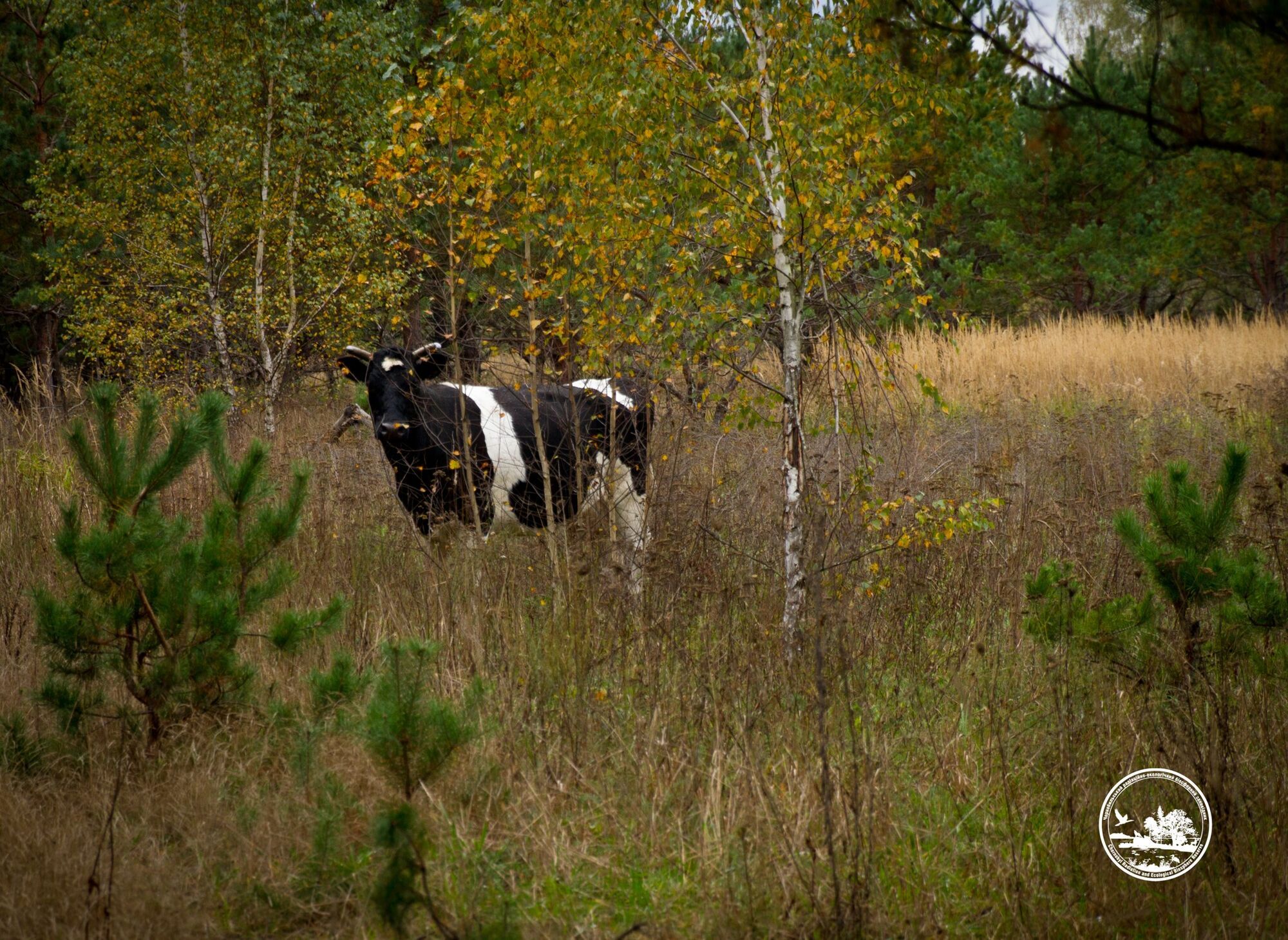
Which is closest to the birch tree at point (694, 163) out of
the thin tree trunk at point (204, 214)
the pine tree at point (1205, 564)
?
the pine tree at point (1205, 564)

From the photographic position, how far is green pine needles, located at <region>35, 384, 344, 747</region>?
344 cm

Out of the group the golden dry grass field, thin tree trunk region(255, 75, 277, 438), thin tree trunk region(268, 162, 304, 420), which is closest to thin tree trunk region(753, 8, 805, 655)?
the golden dry grass field

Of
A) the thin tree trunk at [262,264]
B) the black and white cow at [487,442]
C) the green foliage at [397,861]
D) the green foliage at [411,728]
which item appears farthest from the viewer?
the thin tree trunk at [262,264]

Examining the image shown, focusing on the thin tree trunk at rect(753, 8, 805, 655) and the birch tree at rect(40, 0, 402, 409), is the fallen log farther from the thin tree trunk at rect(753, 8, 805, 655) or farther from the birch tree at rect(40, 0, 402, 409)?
the thin tree trunk at rect(753, 8, 805, 655)

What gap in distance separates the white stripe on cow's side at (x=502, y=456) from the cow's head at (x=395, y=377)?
37 centimetres

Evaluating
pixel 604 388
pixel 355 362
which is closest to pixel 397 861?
pixel 604 388

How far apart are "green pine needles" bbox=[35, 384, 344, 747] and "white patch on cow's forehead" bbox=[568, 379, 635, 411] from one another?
278cm

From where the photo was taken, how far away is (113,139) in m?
12.9

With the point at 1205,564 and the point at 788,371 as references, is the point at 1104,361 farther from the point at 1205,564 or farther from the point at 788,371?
the point at 1205,564

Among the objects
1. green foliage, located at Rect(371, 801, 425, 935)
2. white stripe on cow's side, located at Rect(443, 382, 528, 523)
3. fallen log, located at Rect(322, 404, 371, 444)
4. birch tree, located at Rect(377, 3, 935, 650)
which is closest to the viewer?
green foliage, located at Rect(371, 801, 425, 935)

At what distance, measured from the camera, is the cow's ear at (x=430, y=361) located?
6594 mm

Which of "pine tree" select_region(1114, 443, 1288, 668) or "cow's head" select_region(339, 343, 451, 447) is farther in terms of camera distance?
"cow's head" select_region(339, 343, 451, 447)

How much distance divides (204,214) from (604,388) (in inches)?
309

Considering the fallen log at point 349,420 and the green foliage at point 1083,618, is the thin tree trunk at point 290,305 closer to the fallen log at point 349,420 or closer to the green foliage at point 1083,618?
the fallen log at point 349,420
